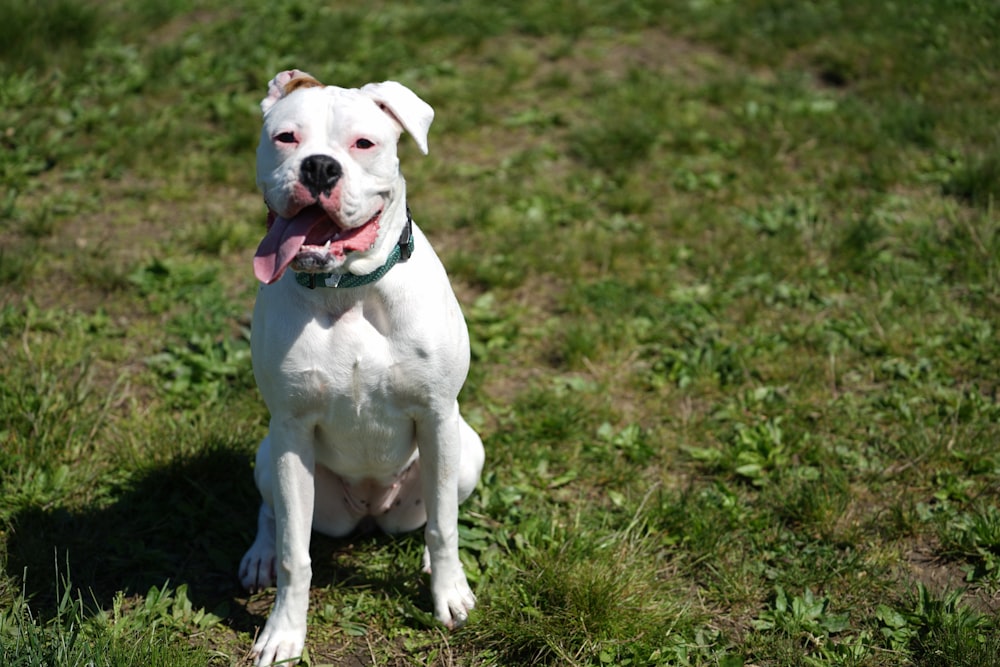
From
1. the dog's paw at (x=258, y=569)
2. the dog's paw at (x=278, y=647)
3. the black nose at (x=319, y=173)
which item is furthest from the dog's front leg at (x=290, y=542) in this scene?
the black nose at (x=319, y=173)

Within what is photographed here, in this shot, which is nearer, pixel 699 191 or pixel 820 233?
pixel 820 233

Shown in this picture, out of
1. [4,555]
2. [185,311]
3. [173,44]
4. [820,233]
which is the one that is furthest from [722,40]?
[4,555]

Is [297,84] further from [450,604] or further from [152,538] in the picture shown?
[152,538]

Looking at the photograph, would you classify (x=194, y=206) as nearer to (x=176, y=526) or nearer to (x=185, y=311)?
(x=185, y=311)

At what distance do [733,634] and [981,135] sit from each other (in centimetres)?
441

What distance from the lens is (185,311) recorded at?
5047 millimetres

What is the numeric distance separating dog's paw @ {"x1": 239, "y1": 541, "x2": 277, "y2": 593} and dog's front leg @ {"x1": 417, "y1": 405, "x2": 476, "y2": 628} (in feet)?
1.93

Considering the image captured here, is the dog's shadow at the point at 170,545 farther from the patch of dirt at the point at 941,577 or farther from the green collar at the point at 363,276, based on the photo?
the patch of dirt at the point at 941,577

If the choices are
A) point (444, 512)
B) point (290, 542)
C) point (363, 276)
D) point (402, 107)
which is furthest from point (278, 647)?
point (402, 107)

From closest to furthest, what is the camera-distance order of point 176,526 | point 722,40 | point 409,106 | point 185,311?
point 409,106
point 176,526
point 185,311
point 722,40

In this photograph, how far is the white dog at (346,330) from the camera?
8.81 feet

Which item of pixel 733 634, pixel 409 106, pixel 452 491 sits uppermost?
pixel 409 106

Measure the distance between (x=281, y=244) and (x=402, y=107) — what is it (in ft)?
1.74

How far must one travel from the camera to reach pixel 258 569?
3562 millimetres
